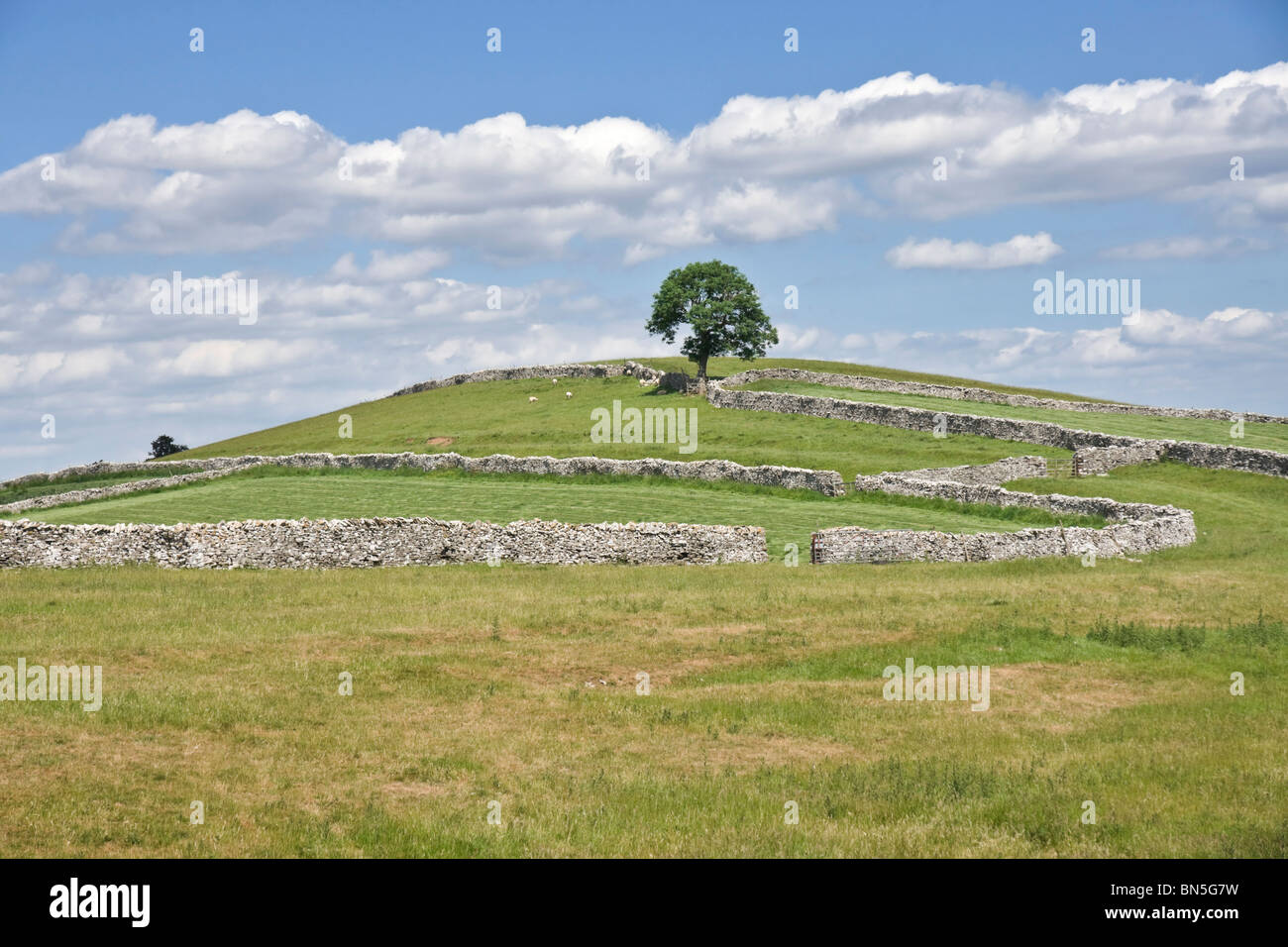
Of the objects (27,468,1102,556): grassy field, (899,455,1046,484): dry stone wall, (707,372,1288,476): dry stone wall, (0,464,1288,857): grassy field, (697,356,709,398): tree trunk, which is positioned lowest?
(0,464,1288,857): grassy field

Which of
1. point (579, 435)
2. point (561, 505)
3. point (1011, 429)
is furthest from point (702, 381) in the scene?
point (561, 505)

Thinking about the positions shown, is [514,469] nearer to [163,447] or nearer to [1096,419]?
[1096,419]

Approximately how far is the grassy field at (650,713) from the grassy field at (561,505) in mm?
6095

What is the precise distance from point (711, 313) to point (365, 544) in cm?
4982

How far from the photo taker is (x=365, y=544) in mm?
33719

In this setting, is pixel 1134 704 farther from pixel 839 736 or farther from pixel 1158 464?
pixel 1158 464

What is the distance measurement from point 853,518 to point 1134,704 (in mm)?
20628

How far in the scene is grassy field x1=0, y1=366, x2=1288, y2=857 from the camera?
13.4m

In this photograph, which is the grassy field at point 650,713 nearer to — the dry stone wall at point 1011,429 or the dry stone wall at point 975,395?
the dry stone wall at point 1011,429

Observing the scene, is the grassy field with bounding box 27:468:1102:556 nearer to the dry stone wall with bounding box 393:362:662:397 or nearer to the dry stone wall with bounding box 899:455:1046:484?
the dry stone wall with bounding box 899:455:1046:484

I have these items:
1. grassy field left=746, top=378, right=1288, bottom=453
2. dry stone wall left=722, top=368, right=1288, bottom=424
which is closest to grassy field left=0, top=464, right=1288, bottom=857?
grassy field left=746, top=378, right=1288, bottom=453

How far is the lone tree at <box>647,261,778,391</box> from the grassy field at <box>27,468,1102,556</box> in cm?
3167
